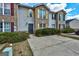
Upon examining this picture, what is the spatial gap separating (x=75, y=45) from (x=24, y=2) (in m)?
0.90

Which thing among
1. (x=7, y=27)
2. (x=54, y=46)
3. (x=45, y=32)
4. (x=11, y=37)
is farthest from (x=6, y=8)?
(x=54, y=46)

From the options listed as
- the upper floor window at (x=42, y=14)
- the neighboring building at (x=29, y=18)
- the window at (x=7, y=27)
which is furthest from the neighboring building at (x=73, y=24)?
the window at (x=7, y=27)

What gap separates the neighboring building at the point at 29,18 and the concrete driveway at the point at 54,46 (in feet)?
0.51

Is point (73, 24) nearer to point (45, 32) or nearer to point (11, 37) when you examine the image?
point (45, 32)

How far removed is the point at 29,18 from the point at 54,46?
0.51 metres

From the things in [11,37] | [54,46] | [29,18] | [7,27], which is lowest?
[54,46]

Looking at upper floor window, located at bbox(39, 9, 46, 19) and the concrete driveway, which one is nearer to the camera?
the concrete driveway

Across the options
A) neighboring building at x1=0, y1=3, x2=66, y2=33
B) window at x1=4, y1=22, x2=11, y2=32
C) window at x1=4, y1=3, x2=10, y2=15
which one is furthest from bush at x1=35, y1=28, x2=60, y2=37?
window at x1=4, y1=3, x2=10, y2=15

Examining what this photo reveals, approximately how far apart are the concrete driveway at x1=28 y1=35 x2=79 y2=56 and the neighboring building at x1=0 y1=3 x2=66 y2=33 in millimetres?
156

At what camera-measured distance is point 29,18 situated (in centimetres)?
212

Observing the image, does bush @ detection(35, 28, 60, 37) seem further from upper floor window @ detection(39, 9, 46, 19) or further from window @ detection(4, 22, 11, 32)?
window @ detection(4, 22, 11, 32)

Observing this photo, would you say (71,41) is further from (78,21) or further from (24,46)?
(24,46)

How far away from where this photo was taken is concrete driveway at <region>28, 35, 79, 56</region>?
1993 mm

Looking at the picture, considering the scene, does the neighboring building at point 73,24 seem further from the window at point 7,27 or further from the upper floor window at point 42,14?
the window at point 7,27
